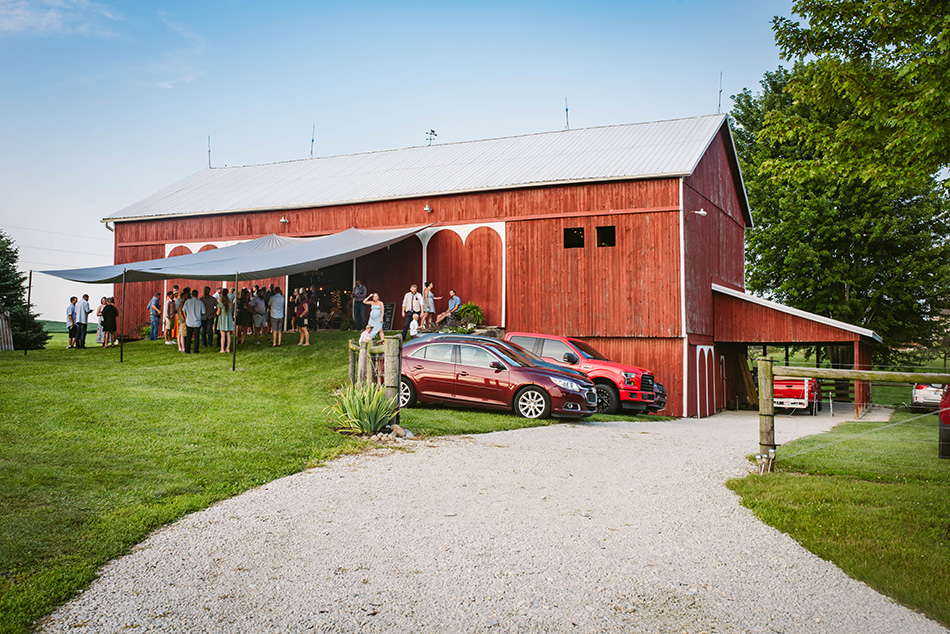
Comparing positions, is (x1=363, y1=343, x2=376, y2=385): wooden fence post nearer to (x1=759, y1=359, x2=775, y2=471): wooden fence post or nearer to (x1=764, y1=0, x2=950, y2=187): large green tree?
(x1=759, y1=359, x2=775, y2=471): wooden fence post

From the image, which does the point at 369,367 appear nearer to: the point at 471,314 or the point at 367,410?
the point at 367,410

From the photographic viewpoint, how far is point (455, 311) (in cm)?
1983

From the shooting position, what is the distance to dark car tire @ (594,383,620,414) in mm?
15266

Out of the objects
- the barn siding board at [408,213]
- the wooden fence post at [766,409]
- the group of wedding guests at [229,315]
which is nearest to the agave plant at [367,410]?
the wooden fence post at [766,409]

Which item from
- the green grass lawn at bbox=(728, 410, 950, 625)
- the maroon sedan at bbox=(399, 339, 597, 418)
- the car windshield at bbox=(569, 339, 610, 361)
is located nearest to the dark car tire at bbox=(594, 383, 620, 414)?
the car windshield at bbox=(569, 339, 610, 361)

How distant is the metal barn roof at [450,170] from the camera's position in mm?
20469

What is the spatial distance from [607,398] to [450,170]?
10941 mm

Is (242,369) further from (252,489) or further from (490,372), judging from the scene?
(252,489)

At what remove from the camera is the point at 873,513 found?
5770mm

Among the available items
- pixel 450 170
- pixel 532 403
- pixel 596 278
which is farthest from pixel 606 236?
pixel 532 403

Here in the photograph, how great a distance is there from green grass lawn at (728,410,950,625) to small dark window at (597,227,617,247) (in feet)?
36.8

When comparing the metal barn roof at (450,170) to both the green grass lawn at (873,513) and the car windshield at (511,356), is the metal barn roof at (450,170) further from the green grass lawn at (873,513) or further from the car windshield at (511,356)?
the green grass lawn at (873,513)

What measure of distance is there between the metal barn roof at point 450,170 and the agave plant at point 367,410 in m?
11.9

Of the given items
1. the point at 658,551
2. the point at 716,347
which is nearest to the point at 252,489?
the point at 658,551
